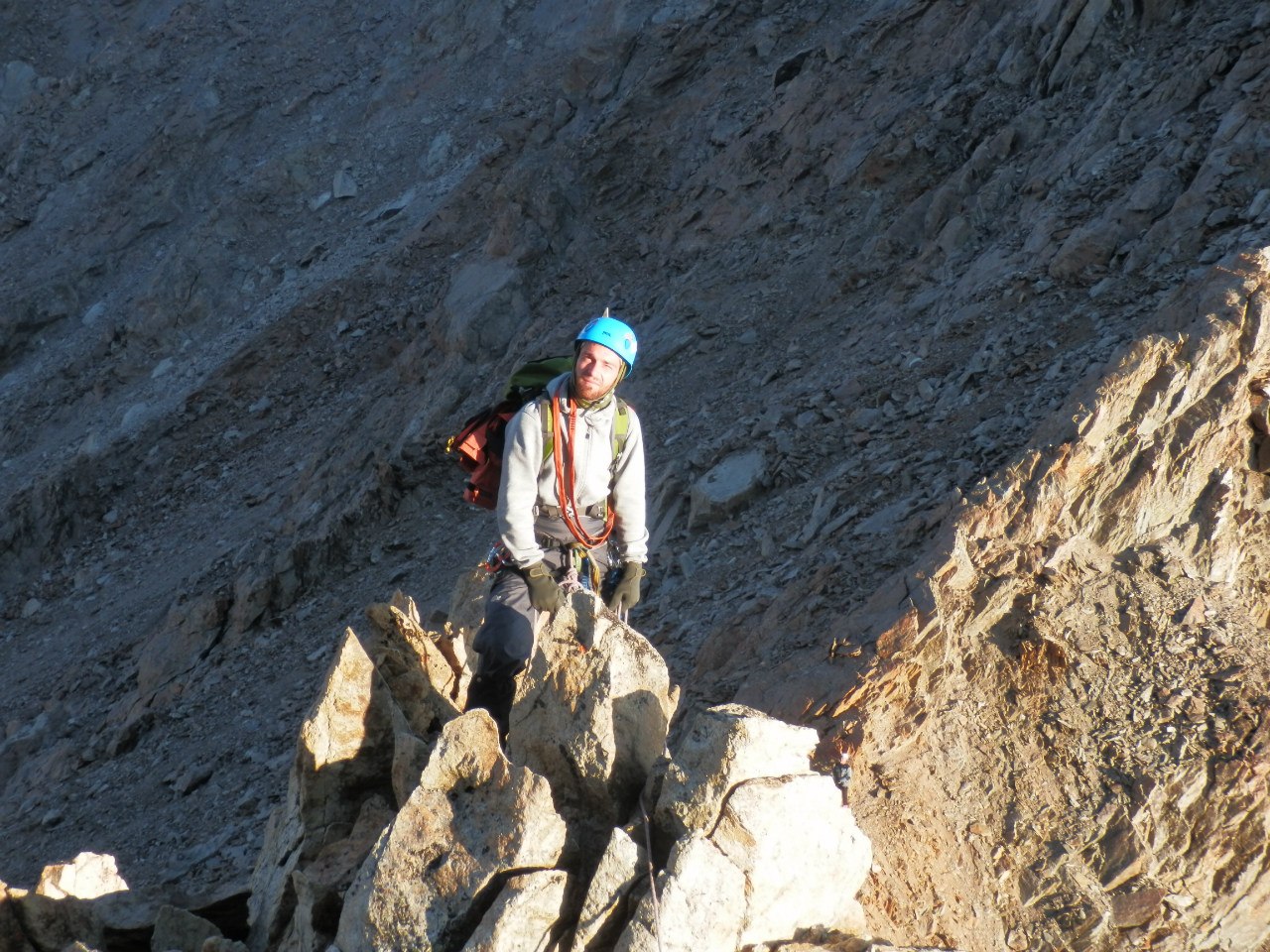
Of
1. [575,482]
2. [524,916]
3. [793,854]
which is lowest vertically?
[793,854]

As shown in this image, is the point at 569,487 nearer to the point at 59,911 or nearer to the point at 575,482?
the point at 575,482

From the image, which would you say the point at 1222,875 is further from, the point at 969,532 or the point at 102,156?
the point at 102,156

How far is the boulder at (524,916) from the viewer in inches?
177

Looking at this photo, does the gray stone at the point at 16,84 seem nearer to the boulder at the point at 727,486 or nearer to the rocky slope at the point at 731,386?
the rocky slope at the point at 731,386

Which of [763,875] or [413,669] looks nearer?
[763,875]

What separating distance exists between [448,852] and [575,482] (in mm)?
2047

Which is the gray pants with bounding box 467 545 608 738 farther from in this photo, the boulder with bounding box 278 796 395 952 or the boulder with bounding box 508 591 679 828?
the boulder with bounding box 278 796 395 952

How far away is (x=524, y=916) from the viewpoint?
14.9 ft

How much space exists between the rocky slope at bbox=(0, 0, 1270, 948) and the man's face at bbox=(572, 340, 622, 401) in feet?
6.53

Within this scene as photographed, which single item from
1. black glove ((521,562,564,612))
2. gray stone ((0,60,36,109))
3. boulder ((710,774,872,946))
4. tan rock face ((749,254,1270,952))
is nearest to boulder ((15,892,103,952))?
black glove ((521,562,564,612))

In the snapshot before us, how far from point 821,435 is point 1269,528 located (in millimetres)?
4331

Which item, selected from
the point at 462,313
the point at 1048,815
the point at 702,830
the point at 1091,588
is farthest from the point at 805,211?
the point at 702,830

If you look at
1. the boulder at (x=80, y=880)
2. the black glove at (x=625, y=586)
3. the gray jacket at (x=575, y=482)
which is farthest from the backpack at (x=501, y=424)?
the boulder at (x=80, y=880)

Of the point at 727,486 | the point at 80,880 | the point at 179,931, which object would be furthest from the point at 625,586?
the point at 727,486
